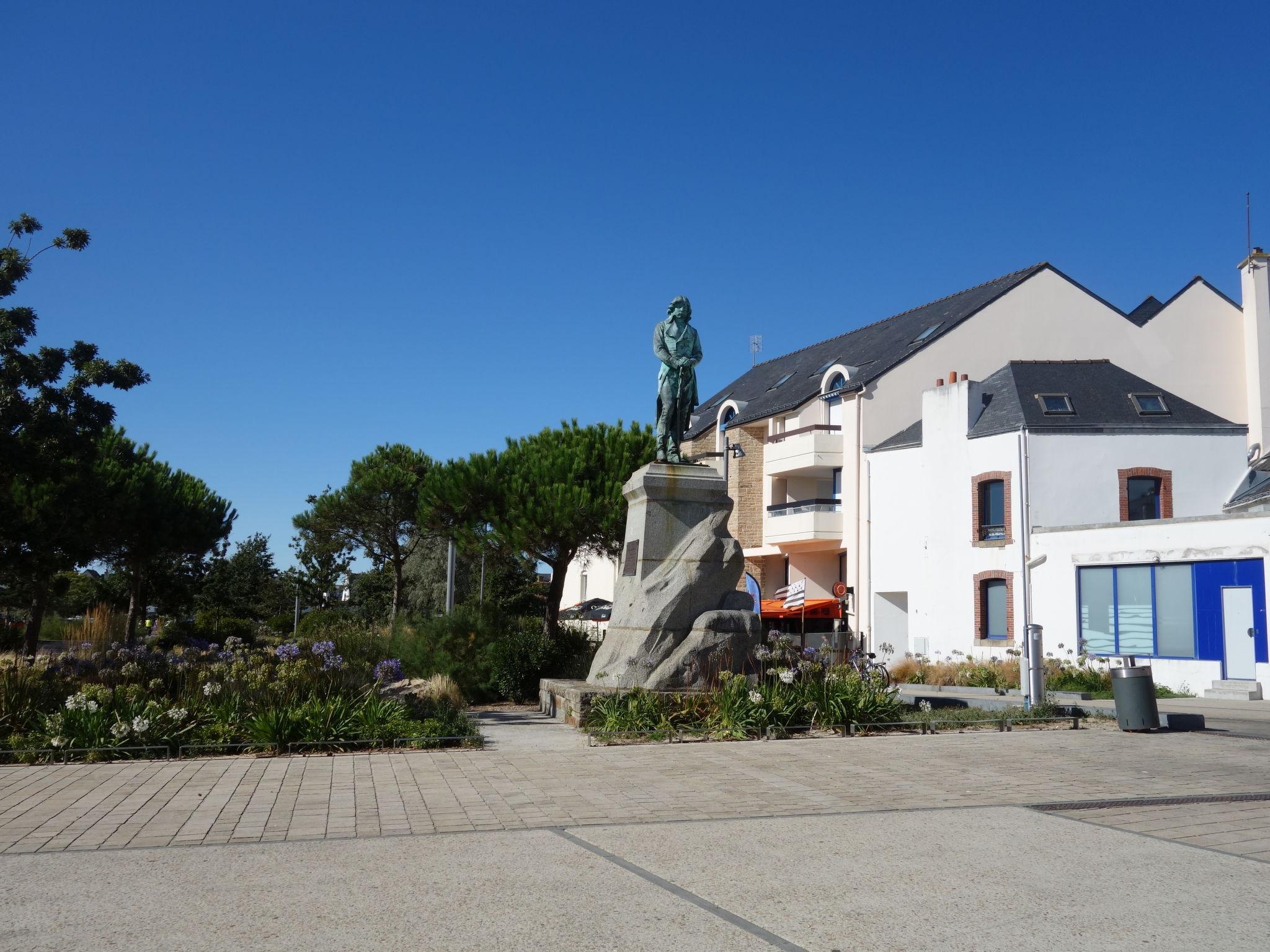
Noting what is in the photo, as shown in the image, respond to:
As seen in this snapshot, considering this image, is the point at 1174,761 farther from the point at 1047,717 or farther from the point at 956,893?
the point at 956,893

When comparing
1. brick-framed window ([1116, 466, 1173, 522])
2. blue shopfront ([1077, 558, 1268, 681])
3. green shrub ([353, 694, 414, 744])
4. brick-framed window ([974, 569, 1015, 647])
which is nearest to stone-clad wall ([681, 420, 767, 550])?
brick-framed window ([974, 569, 1015, 647])

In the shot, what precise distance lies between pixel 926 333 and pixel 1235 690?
16.4m

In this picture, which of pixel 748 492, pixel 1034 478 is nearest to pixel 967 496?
pixel 1034 478

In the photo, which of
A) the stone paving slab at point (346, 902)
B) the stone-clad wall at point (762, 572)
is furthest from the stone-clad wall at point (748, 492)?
the stone paving slab at point (346, 902)

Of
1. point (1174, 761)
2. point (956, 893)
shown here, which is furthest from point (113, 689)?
point (1174, 761)

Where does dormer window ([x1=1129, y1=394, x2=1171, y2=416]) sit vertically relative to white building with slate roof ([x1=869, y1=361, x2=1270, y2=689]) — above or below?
above

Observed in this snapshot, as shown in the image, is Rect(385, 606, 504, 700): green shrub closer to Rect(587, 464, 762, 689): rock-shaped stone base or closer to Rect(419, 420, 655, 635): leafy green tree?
Rect(587, 464, 762, 689): rock-shaped stone base

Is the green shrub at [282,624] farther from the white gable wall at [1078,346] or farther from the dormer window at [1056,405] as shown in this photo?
the dormer window at [1056,405]

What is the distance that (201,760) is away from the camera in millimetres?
9148

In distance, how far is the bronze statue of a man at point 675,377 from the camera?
14047 mm

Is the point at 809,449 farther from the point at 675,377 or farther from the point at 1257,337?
the point at 675,377

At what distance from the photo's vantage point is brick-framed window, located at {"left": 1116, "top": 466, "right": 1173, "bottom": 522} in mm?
25625

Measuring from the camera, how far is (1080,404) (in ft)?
87.8

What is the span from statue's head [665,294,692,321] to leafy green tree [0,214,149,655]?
10500 millimetres
